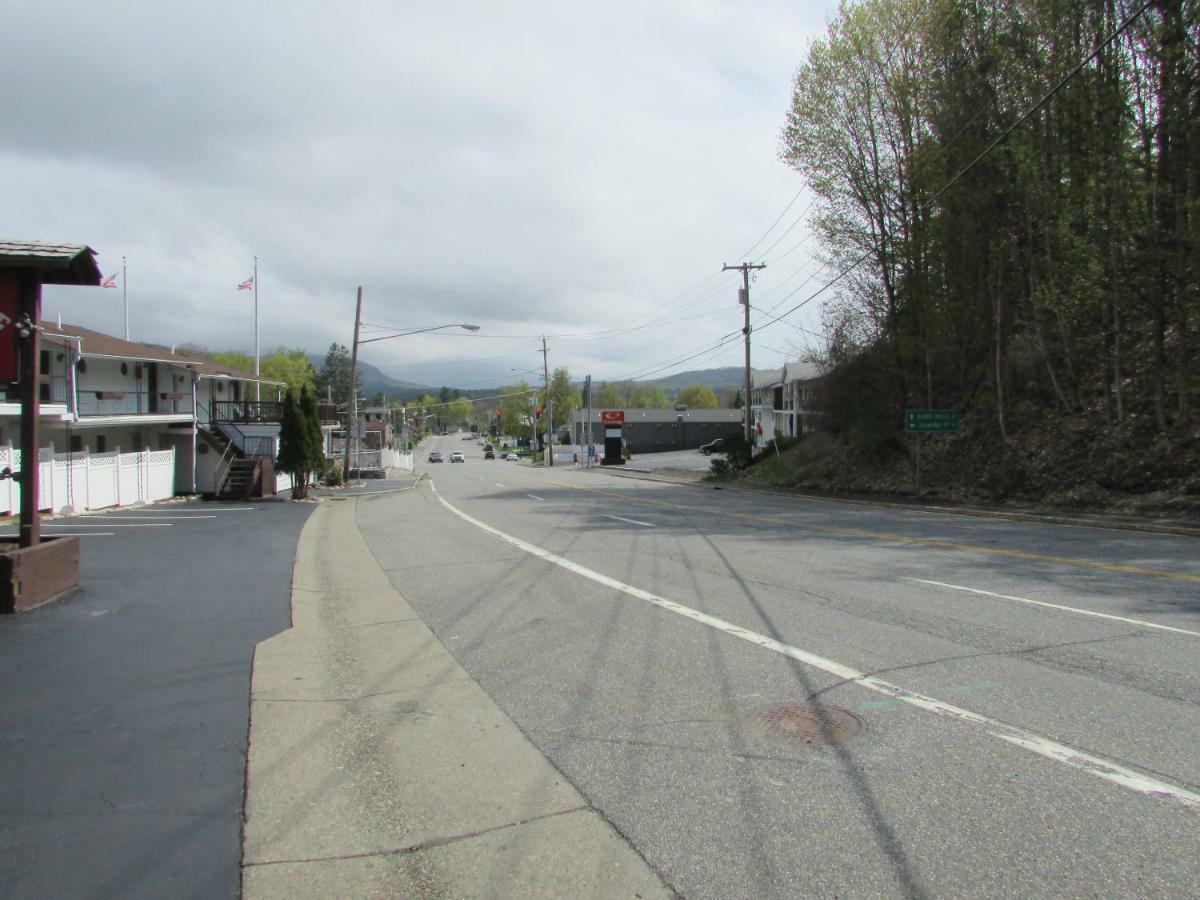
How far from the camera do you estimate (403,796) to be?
455cm

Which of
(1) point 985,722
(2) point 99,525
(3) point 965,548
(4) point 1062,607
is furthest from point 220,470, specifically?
(1) point 985,722

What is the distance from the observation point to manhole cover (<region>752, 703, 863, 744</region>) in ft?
17.2

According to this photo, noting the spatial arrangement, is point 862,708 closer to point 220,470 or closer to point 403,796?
point 403,796

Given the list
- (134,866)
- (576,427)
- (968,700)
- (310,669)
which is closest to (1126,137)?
(968,700)

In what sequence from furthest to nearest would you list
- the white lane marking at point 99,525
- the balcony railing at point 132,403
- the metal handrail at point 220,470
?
the metal handrail at point 220,470 < the balcony railing at point 132,403 < the white lane marking at point 99,525

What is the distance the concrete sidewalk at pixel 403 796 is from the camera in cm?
370

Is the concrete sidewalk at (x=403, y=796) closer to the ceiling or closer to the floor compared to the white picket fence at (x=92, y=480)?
closer to the floor

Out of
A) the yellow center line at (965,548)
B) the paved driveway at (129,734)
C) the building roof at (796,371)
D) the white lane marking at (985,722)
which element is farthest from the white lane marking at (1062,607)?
the building roof at (796,371)

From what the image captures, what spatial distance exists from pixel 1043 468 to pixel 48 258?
2599 centimetres

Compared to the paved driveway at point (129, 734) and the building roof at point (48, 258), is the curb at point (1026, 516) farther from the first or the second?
the building roof at point (48, 258)

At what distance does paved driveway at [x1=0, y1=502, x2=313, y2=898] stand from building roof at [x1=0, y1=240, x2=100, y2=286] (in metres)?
3.50

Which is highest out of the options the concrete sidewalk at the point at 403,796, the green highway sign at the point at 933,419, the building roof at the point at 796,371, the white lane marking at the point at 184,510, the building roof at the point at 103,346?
the building roof at the point at 796,371

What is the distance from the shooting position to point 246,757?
497cm

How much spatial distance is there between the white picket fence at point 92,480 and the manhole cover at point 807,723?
19168mm
